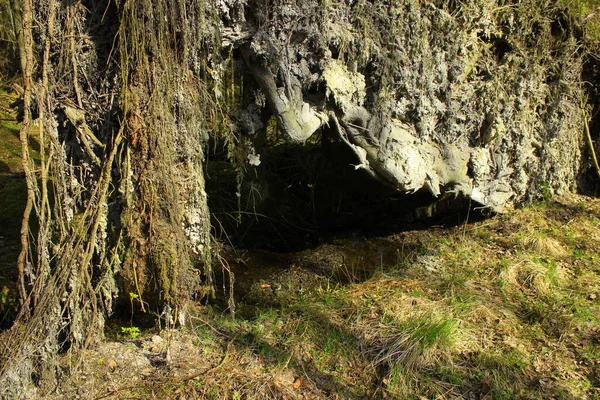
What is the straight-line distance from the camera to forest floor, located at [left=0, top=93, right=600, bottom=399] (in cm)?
332

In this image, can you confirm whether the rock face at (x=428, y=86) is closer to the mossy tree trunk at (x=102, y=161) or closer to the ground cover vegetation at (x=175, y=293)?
the ground cover vegetation at (x=175, y=293)

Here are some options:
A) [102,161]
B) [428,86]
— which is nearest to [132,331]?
[102,161]

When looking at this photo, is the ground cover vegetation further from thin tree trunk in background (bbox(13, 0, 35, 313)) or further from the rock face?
the rock face

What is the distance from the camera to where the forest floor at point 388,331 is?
3322 mm

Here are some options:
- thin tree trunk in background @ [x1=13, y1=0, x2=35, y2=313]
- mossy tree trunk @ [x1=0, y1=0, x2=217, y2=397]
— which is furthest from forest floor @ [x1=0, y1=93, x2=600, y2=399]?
thin tree trunk in background @ [x1=13, y1=0, x2=35, y2=313]

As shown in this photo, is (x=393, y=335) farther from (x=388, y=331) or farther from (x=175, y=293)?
(x=175, y=293)

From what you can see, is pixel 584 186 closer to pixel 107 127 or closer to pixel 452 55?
pixel 452 55

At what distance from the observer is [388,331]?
3.75m

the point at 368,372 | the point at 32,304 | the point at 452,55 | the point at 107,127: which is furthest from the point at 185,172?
the point at 452,55

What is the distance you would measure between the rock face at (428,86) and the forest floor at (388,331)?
0.84 metres

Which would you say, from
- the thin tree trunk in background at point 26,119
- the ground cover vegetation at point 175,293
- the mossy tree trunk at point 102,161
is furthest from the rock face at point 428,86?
the thin tree trunk in background at point 26,119

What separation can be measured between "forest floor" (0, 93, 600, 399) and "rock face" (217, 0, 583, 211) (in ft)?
2.76

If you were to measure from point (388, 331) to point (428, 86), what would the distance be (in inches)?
87.1

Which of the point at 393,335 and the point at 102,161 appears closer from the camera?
the point at 102,161
